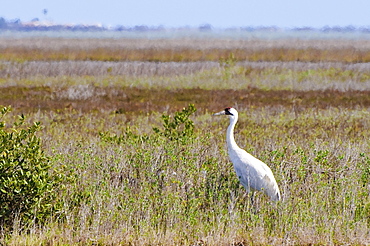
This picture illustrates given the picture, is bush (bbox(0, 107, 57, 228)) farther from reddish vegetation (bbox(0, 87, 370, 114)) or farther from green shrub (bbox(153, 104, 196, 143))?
reddish vegetation (bbox(0, 87, 370, 114))

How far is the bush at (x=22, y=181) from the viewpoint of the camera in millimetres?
6602

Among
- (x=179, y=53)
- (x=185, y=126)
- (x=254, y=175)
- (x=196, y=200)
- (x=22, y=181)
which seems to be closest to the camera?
(x=22, y=181)

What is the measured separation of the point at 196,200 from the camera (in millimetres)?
7289

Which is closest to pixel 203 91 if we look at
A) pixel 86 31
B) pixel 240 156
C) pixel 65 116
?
pixel 65 116

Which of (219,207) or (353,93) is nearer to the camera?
(219,207)

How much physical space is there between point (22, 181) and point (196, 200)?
82.8 inches

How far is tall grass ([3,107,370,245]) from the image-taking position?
661 cm

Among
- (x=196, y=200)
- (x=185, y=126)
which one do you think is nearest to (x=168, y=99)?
(x=185, y=126)

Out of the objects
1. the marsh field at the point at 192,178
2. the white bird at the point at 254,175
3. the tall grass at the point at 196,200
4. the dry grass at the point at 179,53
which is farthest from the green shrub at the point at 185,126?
the dry grass at the point at 179,53

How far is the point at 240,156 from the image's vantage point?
767 centimetres

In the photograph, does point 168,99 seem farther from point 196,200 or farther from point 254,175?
point 196,200

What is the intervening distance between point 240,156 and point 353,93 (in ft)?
50.3

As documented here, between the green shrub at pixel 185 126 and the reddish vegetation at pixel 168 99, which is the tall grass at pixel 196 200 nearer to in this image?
the green shrub at pixel 185 126

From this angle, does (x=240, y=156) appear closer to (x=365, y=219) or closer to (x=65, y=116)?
(x=365, y=219)
